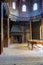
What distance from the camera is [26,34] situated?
56.5ft

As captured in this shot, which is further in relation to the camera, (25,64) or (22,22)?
(22,22)

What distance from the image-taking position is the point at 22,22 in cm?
1727

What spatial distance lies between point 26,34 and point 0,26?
9.95 metres

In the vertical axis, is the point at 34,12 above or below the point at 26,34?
above

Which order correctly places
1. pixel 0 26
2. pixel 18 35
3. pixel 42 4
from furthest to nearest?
pixel 18 35 < pixel 42 4 < pixel 0 26

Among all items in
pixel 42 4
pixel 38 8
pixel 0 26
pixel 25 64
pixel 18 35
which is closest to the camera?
pixel 25 64

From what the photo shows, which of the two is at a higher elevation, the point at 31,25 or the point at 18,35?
the point at 31,25

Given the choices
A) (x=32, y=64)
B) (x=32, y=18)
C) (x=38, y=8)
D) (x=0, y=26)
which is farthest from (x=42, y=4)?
(x=32, y=64)

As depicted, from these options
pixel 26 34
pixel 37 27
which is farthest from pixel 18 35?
pixel 37 27

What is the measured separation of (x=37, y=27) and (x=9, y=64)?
12275mm

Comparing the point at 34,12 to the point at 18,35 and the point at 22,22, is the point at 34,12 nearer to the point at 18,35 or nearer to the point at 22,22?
the point at 22,22

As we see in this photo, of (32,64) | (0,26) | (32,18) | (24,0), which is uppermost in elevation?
(24,0)

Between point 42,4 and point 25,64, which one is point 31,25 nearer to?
point 42,4

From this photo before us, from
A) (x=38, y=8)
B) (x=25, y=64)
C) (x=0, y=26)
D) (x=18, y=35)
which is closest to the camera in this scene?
(x=25, y=64)
